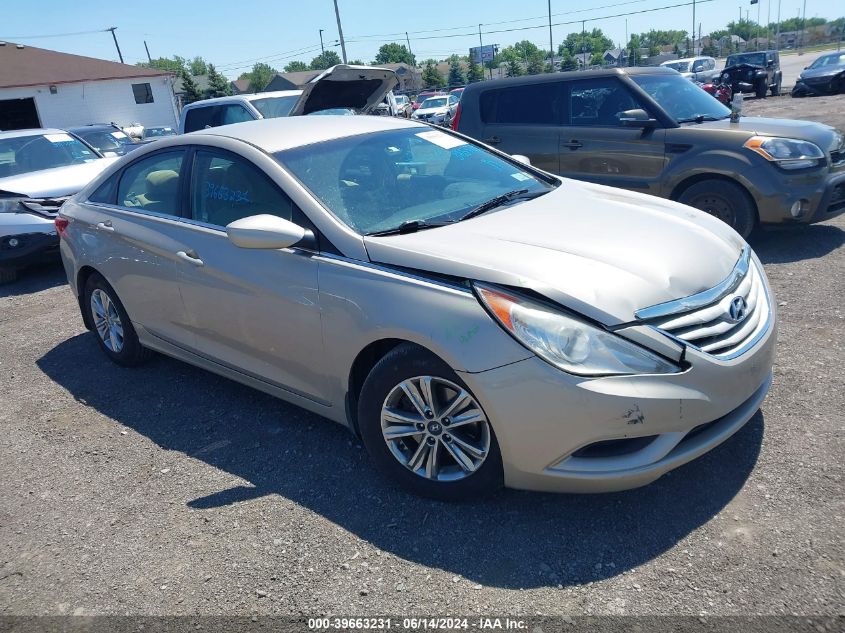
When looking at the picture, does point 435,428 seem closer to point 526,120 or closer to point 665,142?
point 665,142

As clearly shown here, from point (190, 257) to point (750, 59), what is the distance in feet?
110

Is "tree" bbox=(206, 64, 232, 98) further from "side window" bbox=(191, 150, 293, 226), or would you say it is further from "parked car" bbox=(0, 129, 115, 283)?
"side window" bbox=(191, 150, 293, 226)

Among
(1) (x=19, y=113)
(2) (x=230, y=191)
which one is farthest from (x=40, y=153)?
(1) (x=19, y=113)

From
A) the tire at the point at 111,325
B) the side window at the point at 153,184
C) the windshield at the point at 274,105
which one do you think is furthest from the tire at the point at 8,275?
the windshield at the point at 274,105

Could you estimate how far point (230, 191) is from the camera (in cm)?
374

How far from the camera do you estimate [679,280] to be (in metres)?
2.79

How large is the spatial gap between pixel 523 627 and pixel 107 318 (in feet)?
12.6

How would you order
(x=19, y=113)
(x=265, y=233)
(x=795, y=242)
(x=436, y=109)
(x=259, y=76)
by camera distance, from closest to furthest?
1. (x=265, y=233)
2. (x=795, y=242)
3. (x=436, y=109)
4. (x=19, y=113)
5. (x=259, y=76)

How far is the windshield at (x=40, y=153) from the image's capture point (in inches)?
341

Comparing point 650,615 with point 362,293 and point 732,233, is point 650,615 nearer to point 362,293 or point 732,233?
point 362,293

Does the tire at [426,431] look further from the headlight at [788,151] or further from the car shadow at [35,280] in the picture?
the car shadow at [35,280]

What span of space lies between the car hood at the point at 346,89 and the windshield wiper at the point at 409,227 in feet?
18.8

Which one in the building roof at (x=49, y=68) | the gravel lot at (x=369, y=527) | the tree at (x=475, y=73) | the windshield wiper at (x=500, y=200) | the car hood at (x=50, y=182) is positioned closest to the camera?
the gravel lot at (x=369, y=527)

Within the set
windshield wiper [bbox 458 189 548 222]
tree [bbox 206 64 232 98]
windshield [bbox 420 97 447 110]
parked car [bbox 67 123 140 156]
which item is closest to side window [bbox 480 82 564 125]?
windshield wiper [bbox 458 189 548 222]
